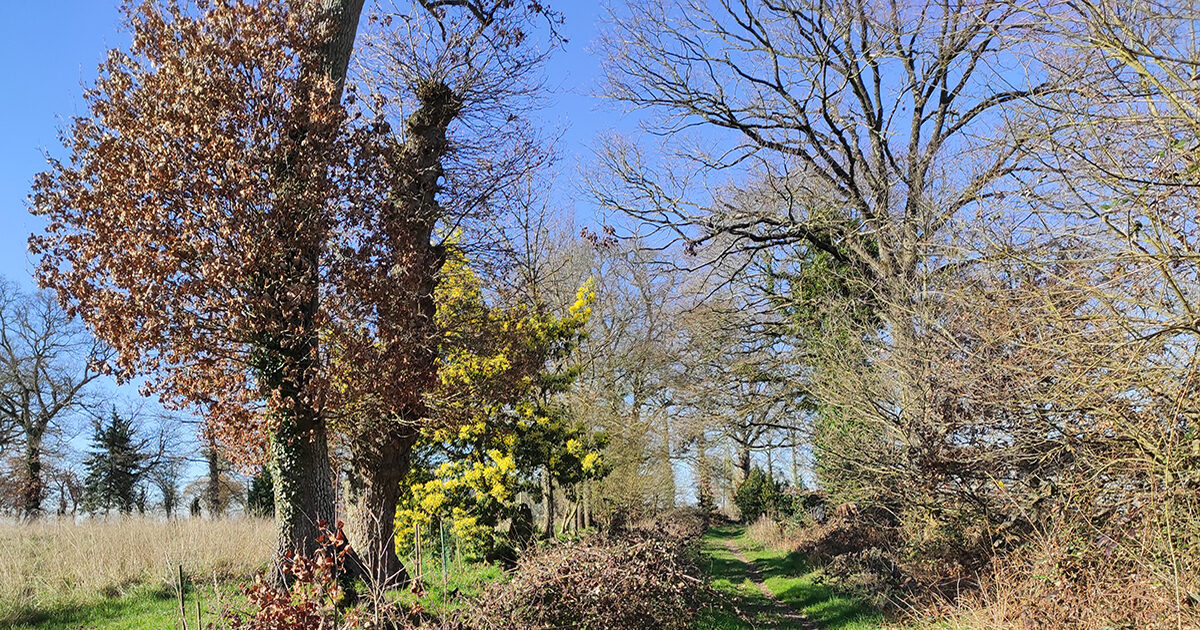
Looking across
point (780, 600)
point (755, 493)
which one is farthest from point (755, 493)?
point (780, 600)

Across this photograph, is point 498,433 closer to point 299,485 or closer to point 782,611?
point 299,485

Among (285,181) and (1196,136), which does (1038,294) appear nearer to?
(1196,136)

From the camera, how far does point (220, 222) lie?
24.5ft

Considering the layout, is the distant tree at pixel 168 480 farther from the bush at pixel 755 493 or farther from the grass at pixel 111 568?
the bush at pixel 755 493

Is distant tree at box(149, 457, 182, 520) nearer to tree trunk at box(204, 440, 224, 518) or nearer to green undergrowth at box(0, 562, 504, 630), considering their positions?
tree trunk at box(204, 440, 224, 518)

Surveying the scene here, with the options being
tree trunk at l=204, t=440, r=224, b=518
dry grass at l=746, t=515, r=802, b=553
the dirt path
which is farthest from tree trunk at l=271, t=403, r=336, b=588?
tree trunk at l=204, t=440, r=224, b=518

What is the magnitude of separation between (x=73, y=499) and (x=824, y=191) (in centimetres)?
3316

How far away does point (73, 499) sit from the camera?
30359mm

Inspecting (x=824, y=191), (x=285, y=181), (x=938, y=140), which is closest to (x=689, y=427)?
(x=824, y=191)

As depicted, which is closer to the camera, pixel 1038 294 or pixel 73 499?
pixel 1038 294

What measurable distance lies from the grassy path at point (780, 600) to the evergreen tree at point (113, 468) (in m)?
26.6

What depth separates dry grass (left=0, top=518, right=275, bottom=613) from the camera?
9844 mm

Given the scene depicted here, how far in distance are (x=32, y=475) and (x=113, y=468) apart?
265 inches

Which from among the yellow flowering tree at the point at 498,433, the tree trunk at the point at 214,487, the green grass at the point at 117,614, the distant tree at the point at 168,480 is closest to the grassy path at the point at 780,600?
the yellow flowering tree at the point at 498,433
